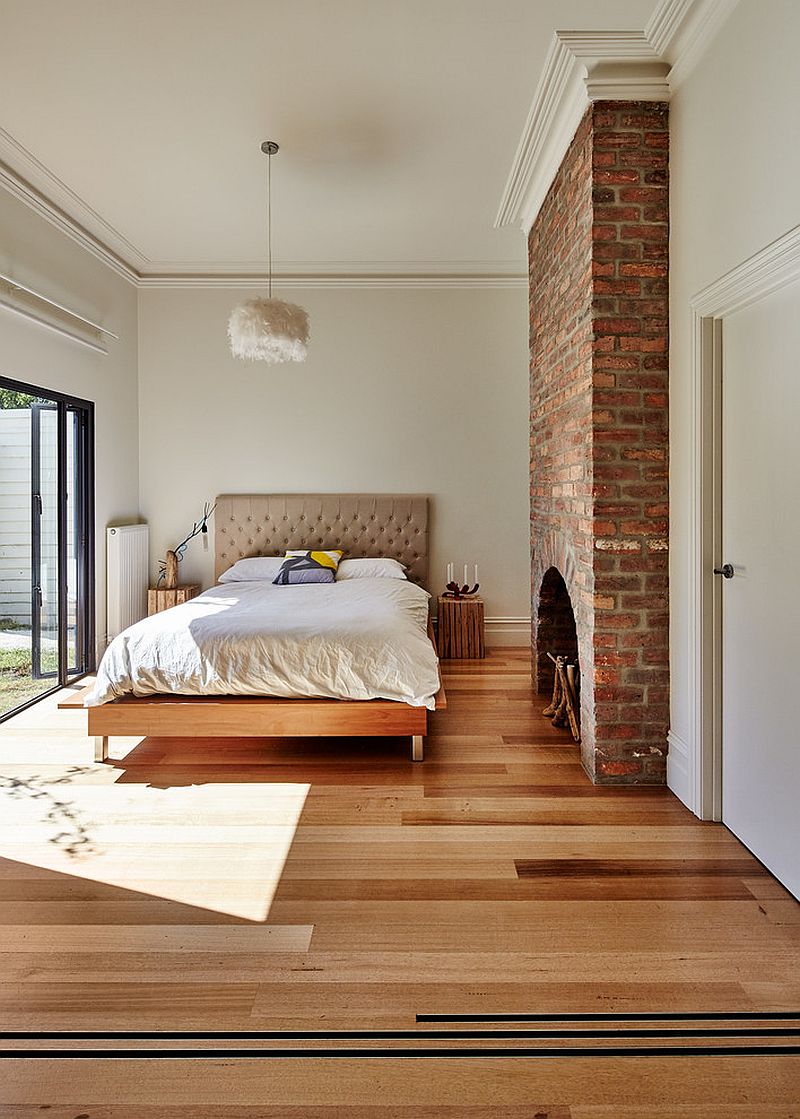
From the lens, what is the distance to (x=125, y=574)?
5.50 metres

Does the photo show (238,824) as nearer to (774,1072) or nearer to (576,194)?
(774,1072)

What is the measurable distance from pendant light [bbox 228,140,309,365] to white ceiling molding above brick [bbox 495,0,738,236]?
4.39 feet

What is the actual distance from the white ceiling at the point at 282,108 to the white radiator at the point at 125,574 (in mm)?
1989

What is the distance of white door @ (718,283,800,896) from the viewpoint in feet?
7.48

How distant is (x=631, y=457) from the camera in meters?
3.16

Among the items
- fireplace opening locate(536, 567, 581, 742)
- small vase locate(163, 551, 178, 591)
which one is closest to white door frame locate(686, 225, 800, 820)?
fireplace opening locate(536, 567, 581, 742)

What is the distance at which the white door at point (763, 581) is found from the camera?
7.48 feet

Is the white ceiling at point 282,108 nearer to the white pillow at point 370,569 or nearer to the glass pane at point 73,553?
the glass pane at point 73,553

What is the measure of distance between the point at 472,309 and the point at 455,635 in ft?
8.04

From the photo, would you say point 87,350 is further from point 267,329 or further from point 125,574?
point 267,329

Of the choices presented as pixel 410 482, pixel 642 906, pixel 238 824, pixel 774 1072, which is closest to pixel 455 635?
pixel 410 482

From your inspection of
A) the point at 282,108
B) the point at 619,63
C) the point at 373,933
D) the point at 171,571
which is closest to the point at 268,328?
the point at 282,108

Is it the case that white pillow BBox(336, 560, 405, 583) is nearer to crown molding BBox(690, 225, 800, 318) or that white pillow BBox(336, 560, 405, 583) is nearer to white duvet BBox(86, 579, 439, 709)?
white duvet BBox(86, 579, 439, 709)

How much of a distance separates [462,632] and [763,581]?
3.29m
